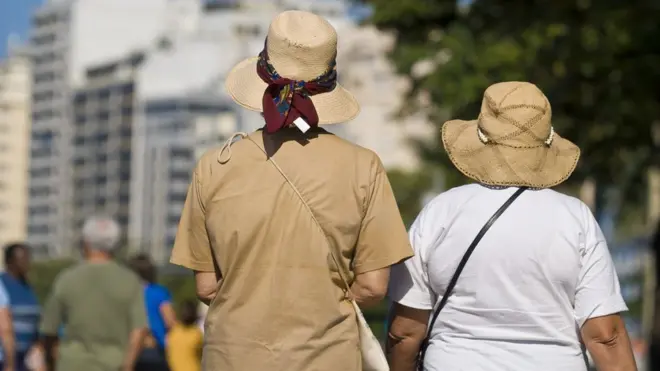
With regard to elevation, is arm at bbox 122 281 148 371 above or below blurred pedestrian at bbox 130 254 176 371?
above

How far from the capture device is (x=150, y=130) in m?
186

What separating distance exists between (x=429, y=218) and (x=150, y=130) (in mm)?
181838

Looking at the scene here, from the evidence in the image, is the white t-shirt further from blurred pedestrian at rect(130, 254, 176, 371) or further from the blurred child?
the blurred child

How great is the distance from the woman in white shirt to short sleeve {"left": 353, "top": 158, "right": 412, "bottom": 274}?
0.25 m

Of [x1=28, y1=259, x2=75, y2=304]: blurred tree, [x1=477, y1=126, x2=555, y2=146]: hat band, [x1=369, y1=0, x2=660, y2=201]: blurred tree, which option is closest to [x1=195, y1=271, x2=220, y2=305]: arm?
[x1=477, y1=126, x2=555, y2=146]: hat band

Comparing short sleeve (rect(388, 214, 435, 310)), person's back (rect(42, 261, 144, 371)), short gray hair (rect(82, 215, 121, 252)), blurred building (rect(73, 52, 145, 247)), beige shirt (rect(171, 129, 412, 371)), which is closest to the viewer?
beige shirt (rect(171, 129, 412, 371))

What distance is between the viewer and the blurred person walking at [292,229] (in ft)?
16.0

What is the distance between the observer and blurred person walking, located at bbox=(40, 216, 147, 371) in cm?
945

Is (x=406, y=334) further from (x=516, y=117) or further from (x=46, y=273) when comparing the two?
(x=46, y=273)

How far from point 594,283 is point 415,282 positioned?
57cm

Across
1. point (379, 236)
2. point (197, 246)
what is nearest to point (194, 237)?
point (197, 246)

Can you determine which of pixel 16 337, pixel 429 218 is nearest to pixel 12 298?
pixel 16 337

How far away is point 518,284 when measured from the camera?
5.12 m

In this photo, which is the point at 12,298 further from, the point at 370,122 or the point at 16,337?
the point at 370,122
